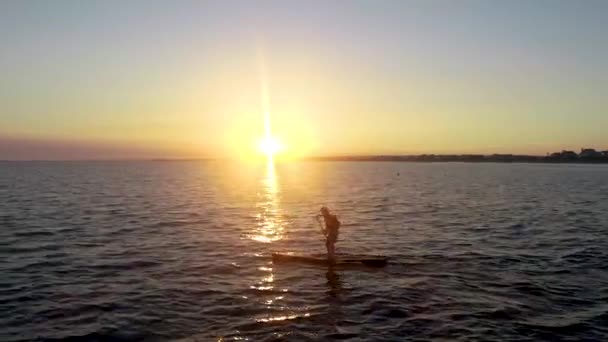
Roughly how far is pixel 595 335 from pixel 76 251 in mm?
27664

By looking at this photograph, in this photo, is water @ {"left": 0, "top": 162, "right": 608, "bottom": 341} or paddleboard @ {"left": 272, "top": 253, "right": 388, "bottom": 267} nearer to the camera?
water @ {"left": 0, "top": 162, "right": 608, "bottom": 341}

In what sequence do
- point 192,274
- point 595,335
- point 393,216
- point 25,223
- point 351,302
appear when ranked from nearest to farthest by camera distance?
point 595,335 → point 351,302 → point 192,274 → point 25,223 → point 393,216

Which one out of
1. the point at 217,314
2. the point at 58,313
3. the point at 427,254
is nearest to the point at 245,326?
the point at 217,314

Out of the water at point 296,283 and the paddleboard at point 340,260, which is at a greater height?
the paddleboard at point 340,260

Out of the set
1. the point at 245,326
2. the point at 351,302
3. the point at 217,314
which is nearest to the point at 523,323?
the point at 351,302

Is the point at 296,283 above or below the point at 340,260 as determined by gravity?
below

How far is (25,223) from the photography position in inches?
1708

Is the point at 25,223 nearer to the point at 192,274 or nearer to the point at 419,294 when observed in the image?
the point at 192,274

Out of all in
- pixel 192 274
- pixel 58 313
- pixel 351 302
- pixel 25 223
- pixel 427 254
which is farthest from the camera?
pixel 25 223

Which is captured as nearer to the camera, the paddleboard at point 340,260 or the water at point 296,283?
the water at point 296,283

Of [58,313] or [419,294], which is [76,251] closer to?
[58,313]

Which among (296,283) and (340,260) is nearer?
(296,283)

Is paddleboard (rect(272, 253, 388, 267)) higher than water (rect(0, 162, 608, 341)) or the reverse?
higher

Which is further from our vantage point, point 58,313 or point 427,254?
point 427,254
